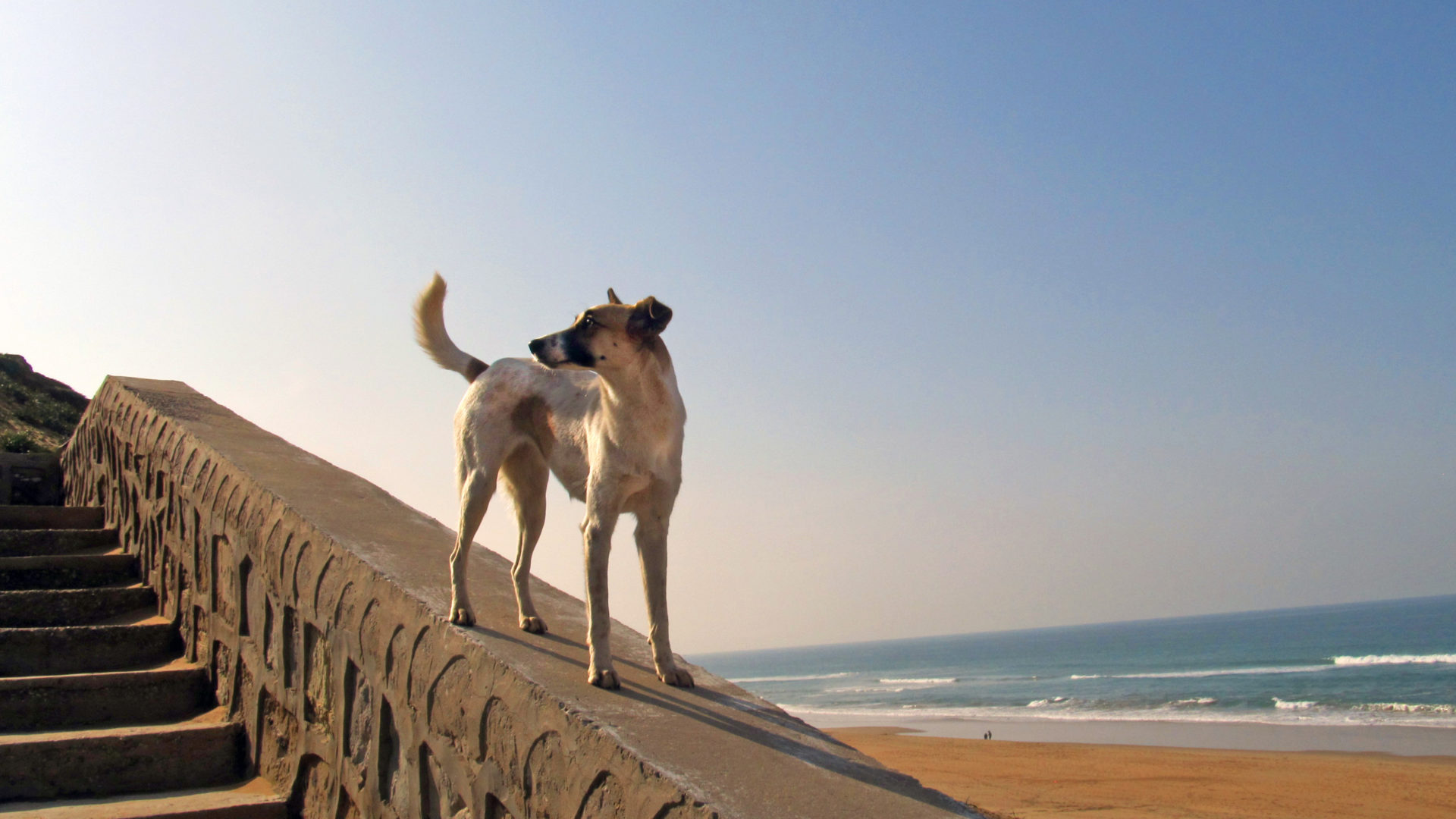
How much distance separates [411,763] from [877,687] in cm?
5924

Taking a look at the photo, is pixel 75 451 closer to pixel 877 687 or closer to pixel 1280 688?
pixel 1280 688

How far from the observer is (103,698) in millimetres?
4125

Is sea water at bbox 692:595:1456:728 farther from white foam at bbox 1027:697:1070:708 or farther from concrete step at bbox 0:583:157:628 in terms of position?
concrete step at bbox 0:583:157:628

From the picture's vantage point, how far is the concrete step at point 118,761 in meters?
3.56

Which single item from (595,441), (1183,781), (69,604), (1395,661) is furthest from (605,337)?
(1395,661)

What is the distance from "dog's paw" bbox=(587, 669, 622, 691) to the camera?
9.36 ft

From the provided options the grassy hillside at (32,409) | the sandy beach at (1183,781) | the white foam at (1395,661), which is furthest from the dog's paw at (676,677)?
the white foam at (1395,661)

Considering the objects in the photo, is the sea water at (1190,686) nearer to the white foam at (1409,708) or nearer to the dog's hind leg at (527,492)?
the white foam at (1409,708)

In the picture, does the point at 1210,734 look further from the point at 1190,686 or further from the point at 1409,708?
the point at 1190,686

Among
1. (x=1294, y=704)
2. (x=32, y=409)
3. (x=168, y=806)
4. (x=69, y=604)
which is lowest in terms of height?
(x=1294, y=704)

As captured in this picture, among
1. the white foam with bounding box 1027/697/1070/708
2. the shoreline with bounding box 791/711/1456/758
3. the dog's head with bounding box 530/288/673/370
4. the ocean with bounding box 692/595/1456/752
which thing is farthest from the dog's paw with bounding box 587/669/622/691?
the white foam with bounding box 1027/697/1070/708

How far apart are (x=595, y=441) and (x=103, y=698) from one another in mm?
2782

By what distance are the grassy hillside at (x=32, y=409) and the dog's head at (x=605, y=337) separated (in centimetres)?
885

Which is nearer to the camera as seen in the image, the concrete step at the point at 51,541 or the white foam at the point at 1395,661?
the concrete step at the point at 51,541
